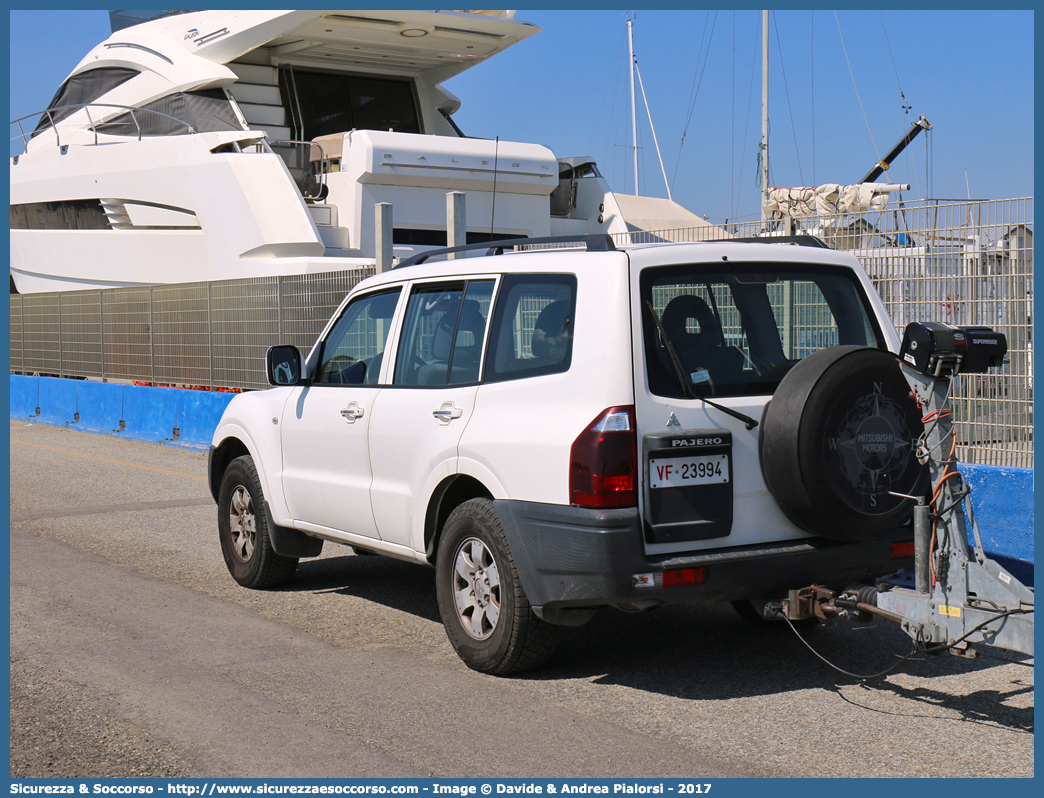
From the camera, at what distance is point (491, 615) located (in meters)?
5.47

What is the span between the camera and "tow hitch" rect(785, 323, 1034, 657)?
4445mm

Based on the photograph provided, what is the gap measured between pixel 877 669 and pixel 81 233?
24.2 m

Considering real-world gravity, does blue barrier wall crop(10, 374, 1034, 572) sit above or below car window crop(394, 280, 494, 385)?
below

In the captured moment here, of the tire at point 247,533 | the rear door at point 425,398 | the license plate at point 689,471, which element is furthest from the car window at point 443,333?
the tire at point 247,533

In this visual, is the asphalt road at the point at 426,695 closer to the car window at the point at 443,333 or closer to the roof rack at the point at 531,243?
the car window at the point at 443,333

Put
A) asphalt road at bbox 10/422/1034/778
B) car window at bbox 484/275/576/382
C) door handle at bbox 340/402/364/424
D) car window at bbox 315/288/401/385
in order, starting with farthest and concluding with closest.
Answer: car window at bbox 315/288/401/385
door handle at bbox 340/402/364/424
car window at bbox 484/275/576/382
asphalt road at bbox 10/422/1034/778

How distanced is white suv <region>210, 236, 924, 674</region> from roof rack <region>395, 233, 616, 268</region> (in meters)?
0.02

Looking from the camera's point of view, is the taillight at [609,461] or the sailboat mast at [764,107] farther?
the sailboat mast at [764,107]

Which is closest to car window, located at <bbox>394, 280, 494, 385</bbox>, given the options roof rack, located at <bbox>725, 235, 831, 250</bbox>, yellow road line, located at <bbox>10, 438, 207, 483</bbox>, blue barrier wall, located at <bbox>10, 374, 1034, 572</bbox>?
roof rack, located at <bbox>725, 235, 831, 250</bbox>

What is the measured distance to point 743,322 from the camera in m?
5.42

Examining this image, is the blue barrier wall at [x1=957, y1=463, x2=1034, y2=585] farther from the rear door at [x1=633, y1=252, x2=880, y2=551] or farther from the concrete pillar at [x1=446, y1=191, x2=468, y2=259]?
the concrete pillar at [x1=446, y1=191, x2=468, y2=259]

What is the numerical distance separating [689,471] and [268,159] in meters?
19.3

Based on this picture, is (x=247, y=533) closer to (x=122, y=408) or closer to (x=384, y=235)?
(x=384, y=235)

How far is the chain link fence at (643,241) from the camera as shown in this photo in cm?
791
